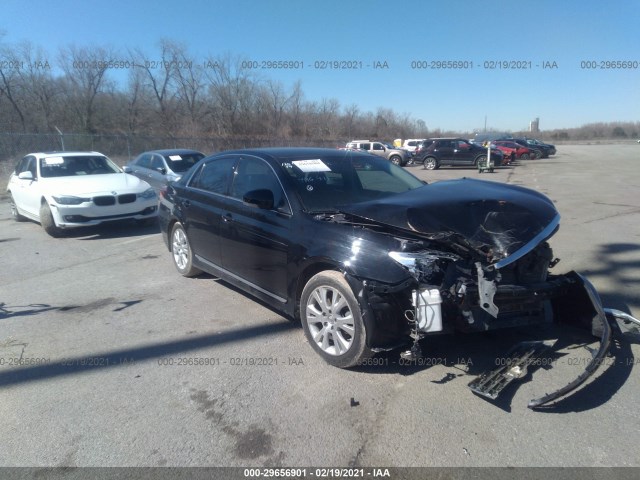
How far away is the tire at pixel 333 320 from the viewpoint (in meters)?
3.22

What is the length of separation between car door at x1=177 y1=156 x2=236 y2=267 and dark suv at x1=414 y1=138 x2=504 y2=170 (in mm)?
23657

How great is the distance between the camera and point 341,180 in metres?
4.36

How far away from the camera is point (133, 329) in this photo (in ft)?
14.0

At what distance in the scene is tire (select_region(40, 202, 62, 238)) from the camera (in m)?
8.26

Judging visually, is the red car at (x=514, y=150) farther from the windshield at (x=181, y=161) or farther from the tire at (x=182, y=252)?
the tire at (x=182, y=252)

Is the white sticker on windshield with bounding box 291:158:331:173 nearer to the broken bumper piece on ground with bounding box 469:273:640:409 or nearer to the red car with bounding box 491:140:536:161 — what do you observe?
the broken bumper piece on ground with bounding box 469:273:640:409

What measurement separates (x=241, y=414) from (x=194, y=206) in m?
3.01

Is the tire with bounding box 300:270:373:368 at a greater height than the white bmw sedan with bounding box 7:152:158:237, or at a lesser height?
lesser

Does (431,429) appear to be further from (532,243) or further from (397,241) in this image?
(532,243)

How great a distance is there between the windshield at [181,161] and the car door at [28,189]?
3.56m

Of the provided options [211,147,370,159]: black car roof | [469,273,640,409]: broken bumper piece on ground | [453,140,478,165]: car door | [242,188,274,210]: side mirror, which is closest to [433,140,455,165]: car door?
[453,140,478,165]: car door

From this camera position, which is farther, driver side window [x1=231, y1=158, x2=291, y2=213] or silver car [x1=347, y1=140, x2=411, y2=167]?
silver car [x1=347, y1=140, x2=411, y2=167]

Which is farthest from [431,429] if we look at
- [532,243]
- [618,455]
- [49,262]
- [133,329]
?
[49,262]

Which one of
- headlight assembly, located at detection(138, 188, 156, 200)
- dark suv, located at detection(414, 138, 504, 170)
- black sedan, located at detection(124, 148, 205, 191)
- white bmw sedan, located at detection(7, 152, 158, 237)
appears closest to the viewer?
white bmw sedan, located at detection(7, 152, 158, 237)
